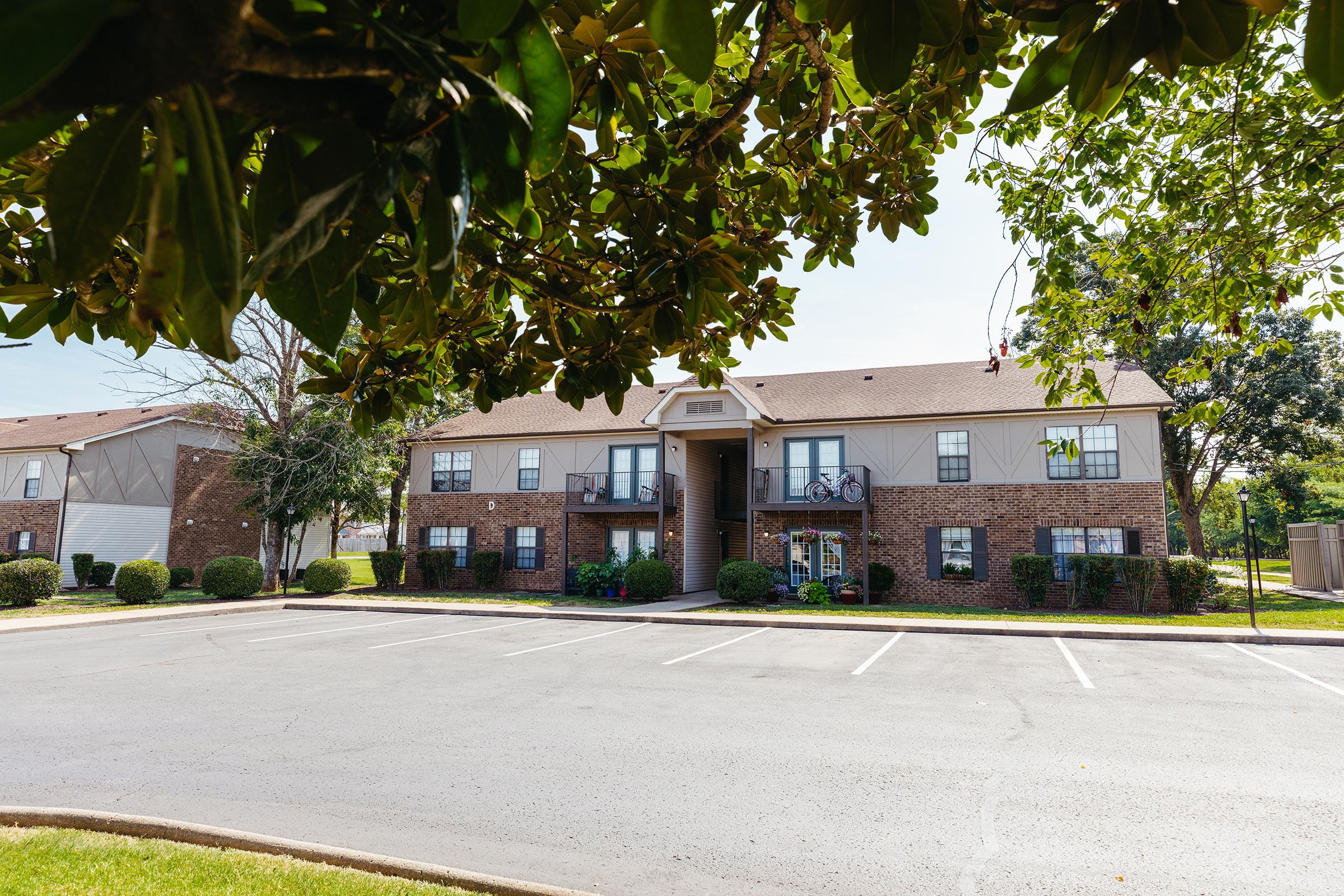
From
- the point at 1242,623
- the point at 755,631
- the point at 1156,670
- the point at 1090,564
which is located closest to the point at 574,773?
the point at 1156,670

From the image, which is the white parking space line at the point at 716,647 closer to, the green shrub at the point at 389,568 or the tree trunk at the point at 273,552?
the green shrub at the point at 389,568

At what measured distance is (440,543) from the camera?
26.6 meters

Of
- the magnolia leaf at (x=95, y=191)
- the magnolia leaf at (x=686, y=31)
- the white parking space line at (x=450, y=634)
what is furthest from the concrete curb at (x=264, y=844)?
the white parking space line at (x=450, y=634)

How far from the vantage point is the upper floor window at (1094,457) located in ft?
65.0

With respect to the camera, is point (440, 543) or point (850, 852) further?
point (440, 543)

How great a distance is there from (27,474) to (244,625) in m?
19.0

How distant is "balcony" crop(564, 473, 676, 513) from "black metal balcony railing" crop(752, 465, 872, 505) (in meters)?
2.87

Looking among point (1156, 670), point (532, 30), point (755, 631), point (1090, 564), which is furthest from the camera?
point (1090, 564)

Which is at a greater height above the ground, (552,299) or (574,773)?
(552,299)

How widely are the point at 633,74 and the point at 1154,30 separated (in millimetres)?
1114

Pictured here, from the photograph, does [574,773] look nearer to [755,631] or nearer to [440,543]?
[755,631]

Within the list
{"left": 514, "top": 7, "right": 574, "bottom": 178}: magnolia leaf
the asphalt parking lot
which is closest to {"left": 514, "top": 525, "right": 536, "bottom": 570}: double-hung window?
the asphalt parking lot

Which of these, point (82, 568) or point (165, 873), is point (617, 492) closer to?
point (82, 568)

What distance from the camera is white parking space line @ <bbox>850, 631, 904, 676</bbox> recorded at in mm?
10344
